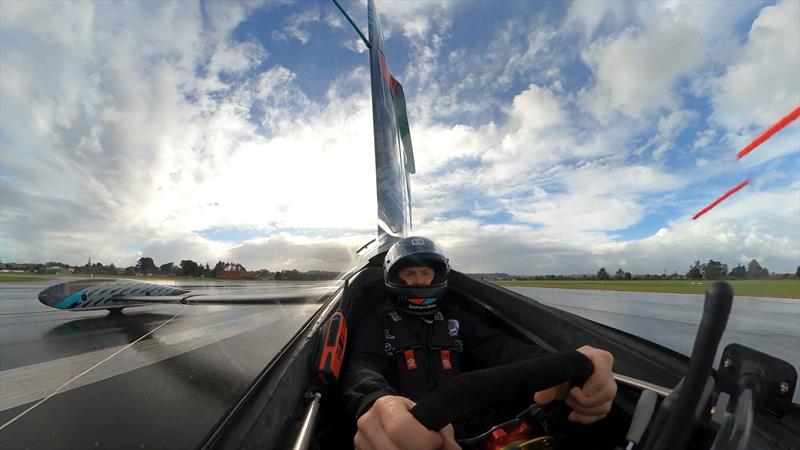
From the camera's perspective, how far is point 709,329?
0.36 m

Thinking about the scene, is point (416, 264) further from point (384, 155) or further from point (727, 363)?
Answer: point (384, 155)

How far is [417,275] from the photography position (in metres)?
2.06

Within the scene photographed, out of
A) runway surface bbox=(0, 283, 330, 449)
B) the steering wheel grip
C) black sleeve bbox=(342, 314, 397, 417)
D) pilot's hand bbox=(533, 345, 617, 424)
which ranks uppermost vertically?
the steering wheel grip

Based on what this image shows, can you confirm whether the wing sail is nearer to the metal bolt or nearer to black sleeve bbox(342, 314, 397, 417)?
black sleeve bbox(342, 314, 397, 417)

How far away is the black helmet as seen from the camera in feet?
6.16

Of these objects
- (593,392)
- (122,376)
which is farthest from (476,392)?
(122,376)

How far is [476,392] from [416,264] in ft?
4.93

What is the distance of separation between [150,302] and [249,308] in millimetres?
6924

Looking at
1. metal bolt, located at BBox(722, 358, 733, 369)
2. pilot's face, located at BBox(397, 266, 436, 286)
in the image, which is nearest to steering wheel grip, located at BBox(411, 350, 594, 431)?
metal bolt, located at BBox(722, 358, 733, 369)

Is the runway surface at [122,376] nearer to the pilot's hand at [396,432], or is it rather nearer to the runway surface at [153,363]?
the runway surface at [153,363]

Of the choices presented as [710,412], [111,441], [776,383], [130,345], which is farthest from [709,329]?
[130,345]

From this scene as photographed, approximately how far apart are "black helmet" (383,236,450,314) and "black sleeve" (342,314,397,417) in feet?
0.70

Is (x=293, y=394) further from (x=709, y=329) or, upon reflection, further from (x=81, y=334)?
(x=81, y=334)

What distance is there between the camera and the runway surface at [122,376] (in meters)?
3.52
